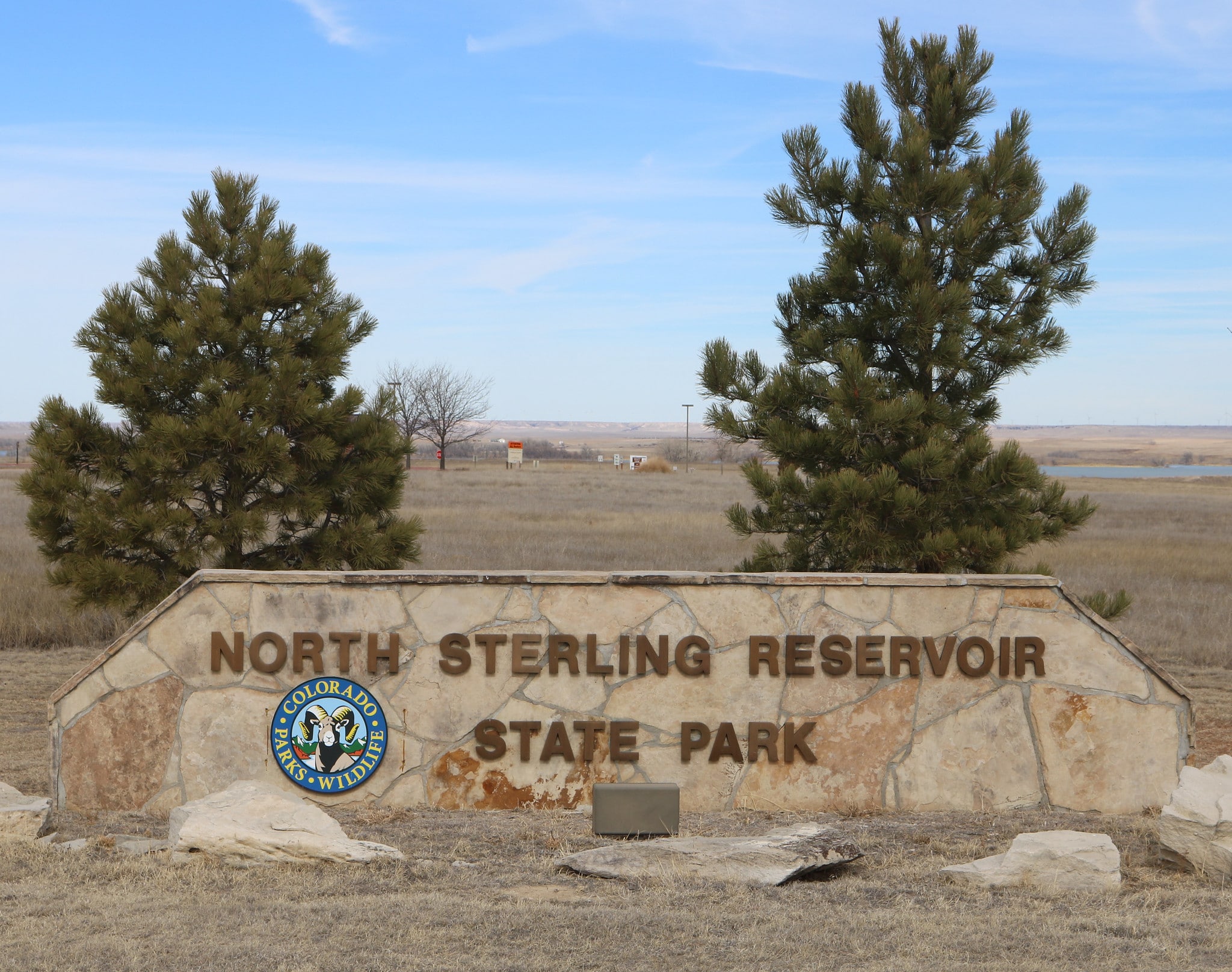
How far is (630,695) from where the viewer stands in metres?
7.12

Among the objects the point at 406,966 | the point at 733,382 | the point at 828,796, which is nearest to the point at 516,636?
the point at 828,796

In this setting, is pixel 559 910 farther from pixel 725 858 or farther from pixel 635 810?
pixel 635 810

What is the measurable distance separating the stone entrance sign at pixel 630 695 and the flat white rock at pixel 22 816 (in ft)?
2.89

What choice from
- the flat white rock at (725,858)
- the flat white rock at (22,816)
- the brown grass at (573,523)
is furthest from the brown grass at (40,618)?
the flat white rock at (725,858)

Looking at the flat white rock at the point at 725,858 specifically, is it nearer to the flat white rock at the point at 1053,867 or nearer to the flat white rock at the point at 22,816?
the flat white rock at the point at 1053,867

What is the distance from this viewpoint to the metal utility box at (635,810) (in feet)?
20.5

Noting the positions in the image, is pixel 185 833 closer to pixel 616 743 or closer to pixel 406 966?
pixel 406 966

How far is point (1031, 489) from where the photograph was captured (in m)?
9.81

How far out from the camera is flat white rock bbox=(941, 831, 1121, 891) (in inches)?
206

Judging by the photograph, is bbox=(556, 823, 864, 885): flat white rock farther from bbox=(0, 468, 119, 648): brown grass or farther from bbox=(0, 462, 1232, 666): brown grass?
bbox=(0, 462, 1232, 666): brown grass

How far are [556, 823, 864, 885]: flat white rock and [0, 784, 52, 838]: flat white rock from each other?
2.54m

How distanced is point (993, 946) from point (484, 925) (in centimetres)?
181

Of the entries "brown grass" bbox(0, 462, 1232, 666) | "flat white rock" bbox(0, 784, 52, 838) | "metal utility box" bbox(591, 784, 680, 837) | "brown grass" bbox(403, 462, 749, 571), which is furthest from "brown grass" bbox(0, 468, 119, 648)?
"metal utility box" bbox(591, 784, 680, 837)

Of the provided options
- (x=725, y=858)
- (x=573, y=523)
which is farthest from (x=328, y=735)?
(x=573, y=523)
